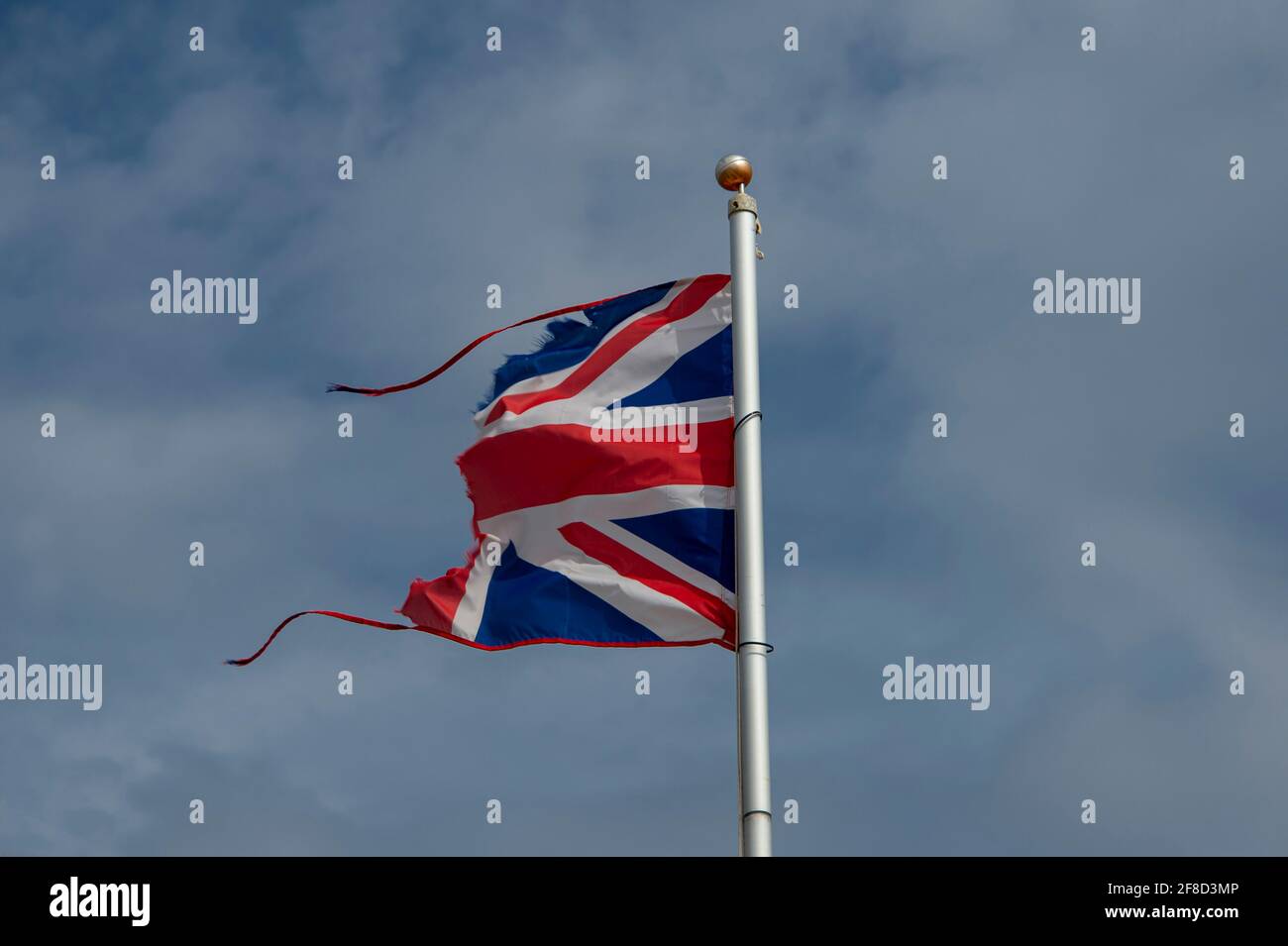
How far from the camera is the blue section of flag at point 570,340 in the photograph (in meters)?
20.8

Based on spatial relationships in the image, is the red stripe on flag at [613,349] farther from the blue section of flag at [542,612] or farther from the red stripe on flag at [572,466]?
the blue section of flag at [542,612]

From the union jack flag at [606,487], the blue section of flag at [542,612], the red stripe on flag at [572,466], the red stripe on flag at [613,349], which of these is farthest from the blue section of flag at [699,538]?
the red stripe on flag at [613,349]

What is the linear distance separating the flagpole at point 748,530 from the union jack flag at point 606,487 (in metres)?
0.61

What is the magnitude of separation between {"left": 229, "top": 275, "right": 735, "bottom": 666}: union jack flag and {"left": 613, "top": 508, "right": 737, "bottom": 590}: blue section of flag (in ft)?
0.04

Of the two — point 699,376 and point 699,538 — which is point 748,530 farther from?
point 699,376

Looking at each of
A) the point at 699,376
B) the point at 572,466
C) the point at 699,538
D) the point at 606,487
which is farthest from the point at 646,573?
the point at 699,376

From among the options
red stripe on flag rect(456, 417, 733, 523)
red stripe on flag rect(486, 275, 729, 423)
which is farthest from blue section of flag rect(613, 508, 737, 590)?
red stripe on flag rect(486, 275, 729, 423)

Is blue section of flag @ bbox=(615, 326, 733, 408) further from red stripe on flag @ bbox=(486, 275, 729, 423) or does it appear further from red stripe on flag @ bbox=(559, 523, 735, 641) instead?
red stripe on flag @ bbox=(559, 523, 735, 641)

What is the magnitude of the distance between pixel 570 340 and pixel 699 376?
159 cm

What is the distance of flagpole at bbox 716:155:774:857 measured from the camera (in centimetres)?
1741
